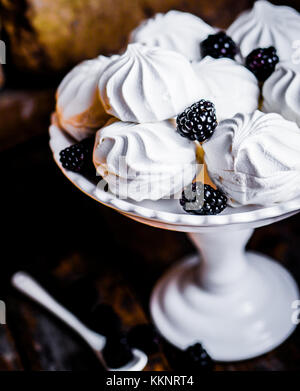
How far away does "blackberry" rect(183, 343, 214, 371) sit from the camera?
0.82 m

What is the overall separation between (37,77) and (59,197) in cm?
34

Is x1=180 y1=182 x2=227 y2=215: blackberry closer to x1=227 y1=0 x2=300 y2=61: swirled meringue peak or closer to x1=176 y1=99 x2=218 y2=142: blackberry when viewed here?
x1=176 y1=99 x2=218 y2=142: blackberry

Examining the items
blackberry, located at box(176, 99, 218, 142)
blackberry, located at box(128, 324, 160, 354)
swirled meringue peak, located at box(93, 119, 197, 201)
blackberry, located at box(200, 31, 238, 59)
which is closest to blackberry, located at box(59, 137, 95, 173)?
swirled meringue peak, located at box(93, 119, 197, 201)

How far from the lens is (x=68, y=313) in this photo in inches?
37.0

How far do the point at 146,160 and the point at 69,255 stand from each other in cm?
56

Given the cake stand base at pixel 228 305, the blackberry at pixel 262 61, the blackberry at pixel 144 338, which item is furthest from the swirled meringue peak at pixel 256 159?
the blackberry at pixel 144 338

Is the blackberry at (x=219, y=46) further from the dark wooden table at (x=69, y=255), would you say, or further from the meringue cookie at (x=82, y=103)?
the dark wooden table at (x=69, y=255)

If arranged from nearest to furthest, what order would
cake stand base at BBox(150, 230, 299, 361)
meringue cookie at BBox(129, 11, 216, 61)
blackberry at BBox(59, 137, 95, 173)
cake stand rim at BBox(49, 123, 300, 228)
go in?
cake stand rim at BBox(49, 123, 300, 228)
blackberry at BBox(59, 137, 95, 173)
meringue cookie at BBox(129, 11, 216, 61)
cake stand base at BBox(150, 230, 299, 361)

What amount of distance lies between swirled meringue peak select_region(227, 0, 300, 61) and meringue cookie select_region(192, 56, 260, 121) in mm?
112

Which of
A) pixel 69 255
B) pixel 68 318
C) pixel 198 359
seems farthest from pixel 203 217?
pixel 69 255

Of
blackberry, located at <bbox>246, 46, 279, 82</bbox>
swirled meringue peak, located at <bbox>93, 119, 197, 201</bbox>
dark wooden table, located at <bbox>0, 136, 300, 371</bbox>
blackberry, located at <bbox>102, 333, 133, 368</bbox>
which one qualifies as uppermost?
blackberry, located at <bbox>246, 46, 279, 82</bbox>
